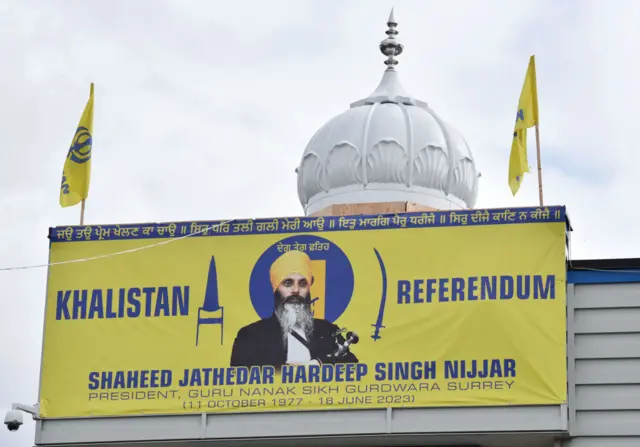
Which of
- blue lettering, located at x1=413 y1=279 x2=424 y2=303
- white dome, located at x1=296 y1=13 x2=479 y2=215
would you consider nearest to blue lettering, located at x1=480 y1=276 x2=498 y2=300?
blue lettering, located at x1=413 y1=279 x2=424 y2=303

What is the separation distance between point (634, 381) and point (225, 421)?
6826mm

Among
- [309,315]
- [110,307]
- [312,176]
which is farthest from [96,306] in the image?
[312,176]

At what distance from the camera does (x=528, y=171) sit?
3142 cm

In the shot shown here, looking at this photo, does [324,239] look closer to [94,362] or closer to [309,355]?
[309,355]

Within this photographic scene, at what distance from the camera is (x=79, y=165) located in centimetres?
3306

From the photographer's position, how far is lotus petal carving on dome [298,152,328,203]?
33.3m

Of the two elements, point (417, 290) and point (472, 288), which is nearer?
point (472, 288)

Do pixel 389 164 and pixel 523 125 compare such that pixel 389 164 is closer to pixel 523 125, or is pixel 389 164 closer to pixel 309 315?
pixel 523 125

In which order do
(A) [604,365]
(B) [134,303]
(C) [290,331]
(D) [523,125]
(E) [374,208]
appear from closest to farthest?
(A) [604,365]
(C) [290,331]
(B) [134,303]
(D) [523,125]
(E) [374,208]

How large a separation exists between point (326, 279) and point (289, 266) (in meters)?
0.68

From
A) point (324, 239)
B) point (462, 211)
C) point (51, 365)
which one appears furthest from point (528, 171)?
point (51, 365)

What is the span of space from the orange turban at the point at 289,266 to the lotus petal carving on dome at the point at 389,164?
110 inches

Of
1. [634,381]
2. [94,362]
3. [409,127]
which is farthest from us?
[409,127]

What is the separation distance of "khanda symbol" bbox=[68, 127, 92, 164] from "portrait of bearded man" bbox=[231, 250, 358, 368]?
4.77 m
